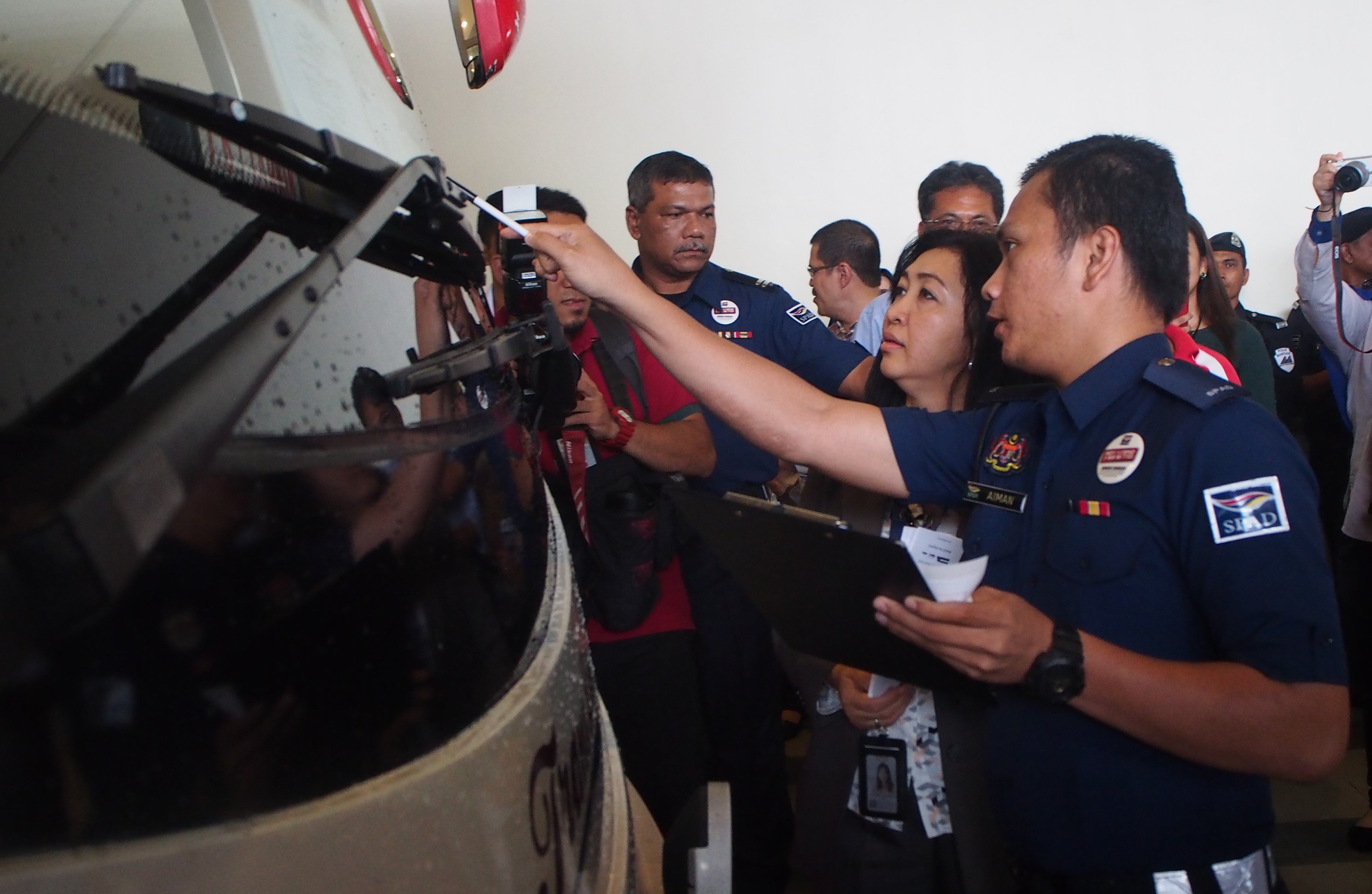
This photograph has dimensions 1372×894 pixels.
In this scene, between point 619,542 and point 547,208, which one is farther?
point 547,208

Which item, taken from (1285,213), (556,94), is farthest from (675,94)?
(1285,213)

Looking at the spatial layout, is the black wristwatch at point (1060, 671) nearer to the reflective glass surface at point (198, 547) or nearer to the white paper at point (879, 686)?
the white paper at point (879, 686)

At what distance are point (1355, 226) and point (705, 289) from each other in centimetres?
261

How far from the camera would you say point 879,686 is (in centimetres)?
165

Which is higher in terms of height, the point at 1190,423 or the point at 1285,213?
the point at 1285,213

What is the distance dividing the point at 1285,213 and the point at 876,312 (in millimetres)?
2990

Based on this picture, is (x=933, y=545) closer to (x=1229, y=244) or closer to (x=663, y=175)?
(x=663, y=175)

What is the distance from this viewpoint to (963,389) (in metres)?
1.95

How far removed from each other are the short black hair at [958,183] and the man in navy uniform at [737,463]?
741 millimetres

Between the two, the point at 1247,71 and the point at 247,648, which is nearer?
the point at 247,648

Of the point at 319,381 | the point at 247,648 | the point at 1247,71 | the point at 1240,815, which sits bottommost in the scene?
the point at 1240,815

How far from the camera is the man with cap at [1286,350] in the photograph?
4.52 m

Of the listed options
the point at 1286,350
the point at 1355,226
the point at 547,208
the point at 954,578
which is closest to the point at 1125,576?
the point at 954,578

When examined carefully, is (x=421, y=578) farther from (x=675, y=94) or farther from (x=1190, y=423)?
(x=675, y=94)
